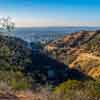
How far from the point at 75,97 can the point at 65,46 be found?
114 metres

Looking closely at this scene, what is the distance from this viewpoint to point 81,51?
344 ft

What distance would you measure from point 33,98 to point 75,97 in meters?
1.57

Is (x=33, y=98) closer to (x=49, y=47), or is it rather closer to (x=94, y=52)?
(x=94, y=52)

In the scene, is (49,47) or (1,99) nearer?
(1,99)

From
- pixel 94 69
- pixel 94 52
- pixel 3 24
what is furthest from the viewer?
pixel 94 52

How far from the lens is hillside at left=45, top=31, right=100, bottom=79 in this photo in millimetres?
81037

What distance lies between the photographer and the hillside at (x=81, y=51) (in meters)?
81.0

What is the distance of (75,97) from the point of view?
998 cm

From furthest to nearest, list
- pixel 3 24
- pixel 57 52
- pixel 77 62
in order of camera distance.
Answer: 1. pixel 57 52
2. pixel 77 62
3. pixel 3 24

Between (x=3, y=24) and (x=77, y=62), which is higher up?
(x=3, y=24)

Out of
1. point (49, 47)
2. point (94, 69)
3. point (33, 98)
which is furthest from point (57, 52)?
point (33, 98)

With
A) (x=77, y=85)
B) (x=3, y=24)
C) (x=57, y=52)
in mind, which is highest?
(x=3, y=24)

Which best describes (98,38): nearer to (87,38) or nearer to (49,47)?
(87,38)

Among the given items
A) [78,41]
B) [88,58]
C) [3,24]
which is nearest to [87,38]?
[78,41]
